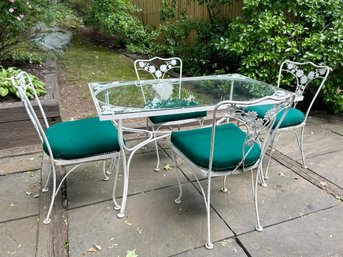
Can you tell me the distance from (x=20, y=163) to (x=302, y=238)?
2.40 meters

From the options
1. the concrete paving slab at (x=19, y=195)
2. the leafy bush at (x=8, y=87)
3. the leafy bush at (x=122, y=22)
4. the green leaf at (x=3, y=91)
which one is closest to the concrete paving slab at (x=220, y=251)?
the concrete paving slab at (x=19, y=195)

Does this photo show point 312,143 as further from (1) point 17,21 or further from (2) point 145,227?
(1) point 17,21

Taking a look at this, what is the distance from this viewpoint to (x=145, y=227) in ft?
6.38

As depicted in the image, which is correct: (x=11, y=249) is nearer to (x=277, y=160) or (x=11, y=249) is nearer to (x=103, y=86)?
(x=103, y=86)

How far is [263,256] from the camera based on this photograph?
1.73m

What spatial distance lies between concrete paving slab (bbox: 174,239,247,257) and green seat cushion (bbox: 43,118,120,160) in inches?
32.0

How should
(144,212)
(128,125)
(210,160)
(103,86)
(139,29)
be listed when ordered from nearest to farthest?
(210,160) → (144,212) → (103,86) → (128,125) → (139,29)

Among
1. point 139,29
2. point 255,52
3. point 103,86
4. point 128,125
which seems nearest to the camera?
point 103,86

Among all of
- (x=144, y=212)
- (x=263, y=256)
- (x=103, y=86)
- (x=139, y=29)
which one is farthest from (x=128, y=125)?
(x=139, y=29)

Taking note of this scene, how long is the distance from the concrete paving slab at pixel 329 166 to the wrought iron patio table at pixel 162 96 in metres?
0.87

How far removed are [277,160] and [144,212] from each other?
145cm

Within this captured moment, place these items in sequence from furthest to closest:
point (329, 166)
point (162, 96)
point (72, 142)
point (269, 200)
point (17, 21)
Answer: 1. point (17, 21)
2. point (329, 166)
3. point (162, 96)
4. point (269, 200)
5. point (72, 142)

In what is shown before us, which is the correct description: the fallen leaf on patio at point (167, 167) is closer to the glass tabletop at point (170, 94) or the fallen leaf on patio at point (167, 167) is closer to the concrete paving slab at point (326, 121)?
the glass tabletop at point (170, 94)

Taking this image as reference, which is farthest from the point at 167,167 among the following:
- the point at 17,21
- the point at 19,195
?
A: the point at 17,21
